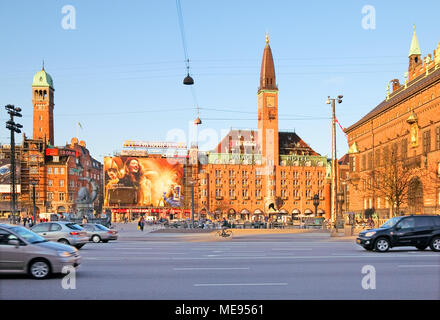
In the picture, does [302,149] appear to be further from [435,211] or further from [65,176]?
[435,211]

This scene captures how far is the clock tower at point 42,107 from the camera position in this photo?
154m

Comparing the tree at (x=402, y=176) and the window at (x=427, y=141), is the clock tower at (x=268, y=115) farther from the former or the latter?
the window at (x=427, y=141)

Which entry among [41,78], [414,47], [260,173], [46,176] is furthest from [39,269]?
[41,78]

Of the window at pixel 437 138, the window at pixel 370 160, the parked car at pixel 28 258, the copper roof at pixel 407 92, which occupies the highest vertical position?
the copper roof at pixel 407 92

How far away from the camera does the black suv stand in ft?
76.9

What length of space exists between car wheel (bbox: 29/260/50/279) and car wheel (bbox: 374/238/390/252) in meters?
15.1

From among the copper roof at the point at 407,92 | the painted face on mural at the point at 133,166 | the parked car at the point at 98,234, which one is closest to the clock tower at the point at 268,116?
the painted face on mural at the point at 133,166

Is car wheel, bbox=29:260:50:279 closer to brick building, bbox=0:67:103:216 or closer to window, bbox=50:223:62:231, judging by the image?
window, bbox=50:223:62:231

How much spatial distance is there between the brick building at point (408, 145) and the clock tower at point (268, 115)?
55.7m

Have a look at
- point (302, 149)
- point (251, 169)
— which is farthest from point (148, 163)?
point (302, 149)

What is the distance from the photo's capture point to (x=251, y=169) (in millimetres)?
145625

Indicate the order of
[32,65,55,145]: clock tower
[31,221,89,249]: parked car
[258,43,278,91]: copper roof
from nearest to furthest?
[31,221,89,249]: parked car
[258,43,278,91]: copper roof
[32,65,55,145]: clock tower

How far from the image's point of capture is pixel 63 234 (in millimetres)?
27234

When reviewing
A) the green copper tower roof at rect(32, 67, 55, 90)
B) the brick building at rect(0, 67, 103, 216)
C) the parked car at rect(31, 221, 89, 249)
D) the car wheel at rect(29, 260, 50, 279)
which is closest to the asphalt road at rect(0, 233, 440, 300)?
the car wheel at rect(29, 260, 50, 279)
